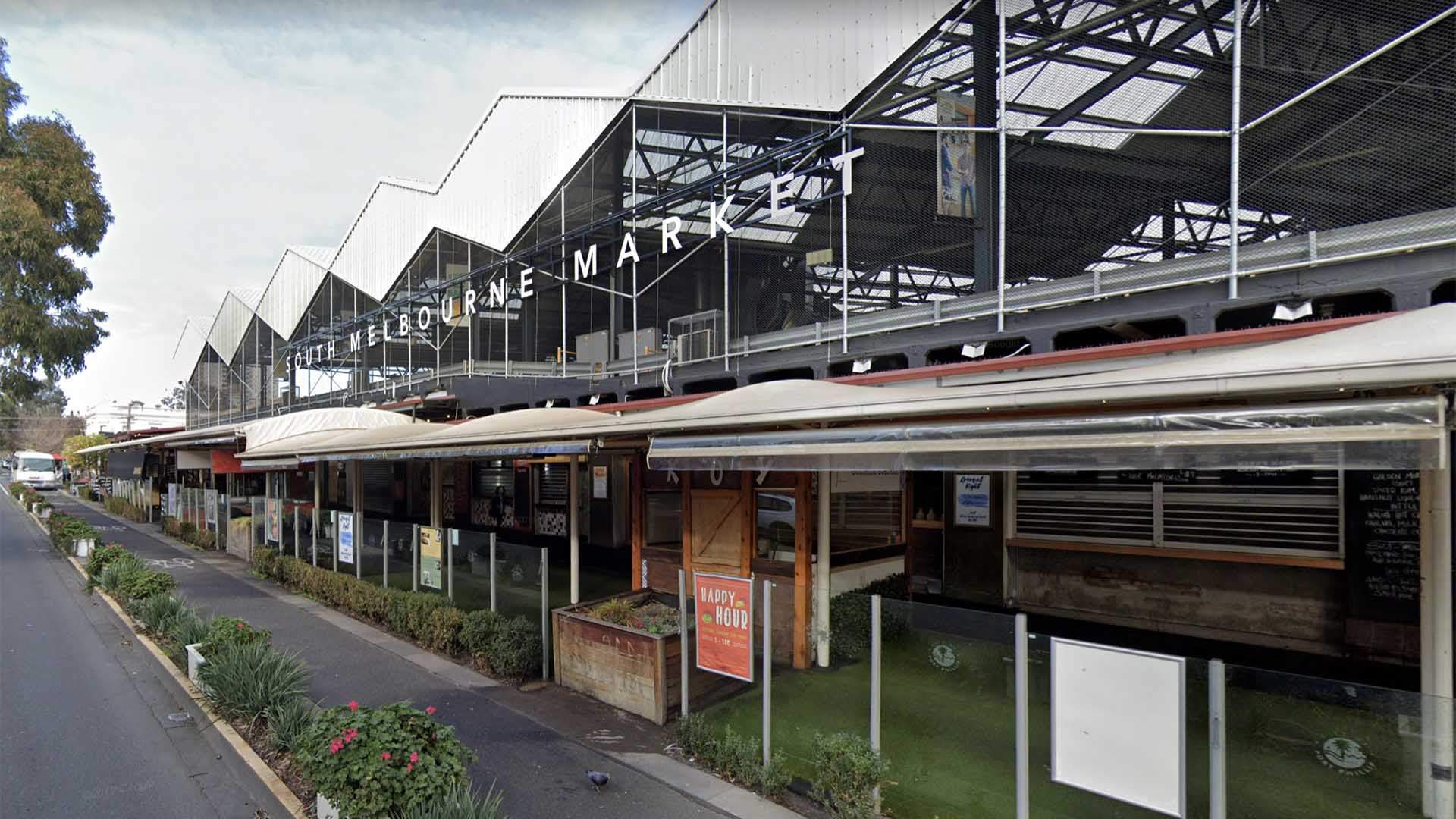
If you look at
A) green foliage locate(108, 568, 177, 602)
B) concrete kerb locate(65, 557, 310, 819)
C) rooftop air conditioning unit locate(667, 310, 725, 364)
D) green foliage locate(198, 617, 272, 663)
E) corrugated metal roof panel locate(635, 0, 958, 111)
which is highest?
corrugated metal roof panel locate(635, 0, 958, 111)

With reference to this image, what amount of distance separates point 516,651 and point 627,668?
67.9 inches

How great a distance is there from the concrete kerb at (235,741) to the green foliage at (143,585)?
2.47 feet

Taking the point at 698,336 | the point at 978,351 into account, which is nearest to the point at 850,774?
the point at 978,351

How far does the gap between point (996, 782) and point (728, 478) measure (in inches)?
178

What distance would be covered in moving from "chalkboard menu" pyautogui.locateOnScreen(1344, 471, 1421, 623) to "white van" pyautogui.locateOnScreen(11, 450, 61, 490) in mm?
72322

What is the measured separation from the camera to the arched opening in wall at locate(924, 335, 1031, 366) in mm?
9961

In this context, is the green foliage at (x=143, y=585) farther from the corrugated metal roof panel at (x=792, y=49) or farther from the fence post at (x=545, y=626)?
the corrugated metal roof panel at (x=792, y=49)

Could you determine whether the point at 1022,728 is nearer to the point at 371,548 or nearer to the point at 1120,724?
the point at 1120,724

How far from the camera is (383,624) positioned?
35.4 ft

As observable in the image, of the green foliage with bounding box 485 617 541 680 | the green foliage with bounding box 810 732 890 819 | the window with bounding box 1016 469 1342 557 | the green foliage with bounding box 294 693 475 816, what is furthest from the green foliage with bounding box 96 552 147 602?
the window with bounding box 1016 469 1342 557

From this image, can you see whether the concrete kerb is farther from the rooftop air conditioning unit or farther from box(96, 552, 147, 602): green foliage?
the rooftop air conditioning unit

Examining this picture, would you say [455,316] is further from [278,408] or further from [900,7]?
[278,408]

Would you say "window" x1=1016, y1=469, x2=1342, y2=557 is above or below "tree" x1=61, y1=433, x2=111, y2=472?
above

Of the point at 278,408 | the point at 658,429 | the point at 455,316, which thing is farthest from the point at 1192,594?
the point at 278,408
